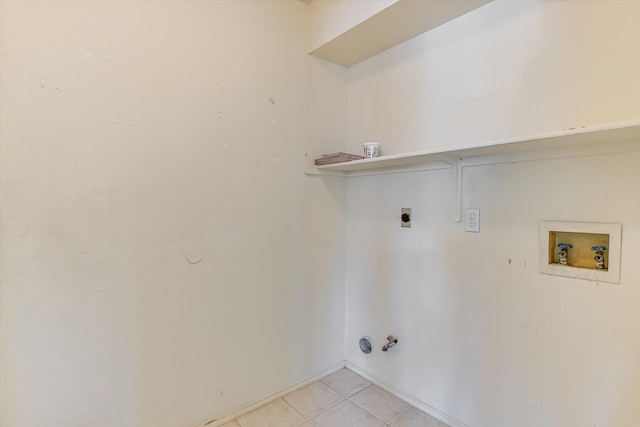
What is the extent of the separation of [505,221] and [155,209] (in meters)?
1.62

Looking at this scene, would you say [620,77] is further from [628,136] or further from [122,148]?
[122,148]

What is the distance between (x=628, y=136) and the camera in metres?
1.01

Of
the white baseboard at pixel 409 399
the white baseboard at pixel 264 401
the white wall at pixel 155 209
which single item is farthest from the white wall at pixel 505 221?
the white wall at pixel 155 209

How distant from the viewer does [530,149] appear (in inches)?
48.8

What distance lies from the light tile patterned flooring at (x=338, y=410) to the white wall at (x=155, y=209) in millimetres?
113

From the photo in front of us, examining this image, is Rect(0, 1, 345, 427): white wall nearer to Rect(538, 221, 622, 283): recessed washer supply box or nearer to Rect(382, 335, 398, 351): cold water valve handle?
Rect(382, 335, 398, 351): cold water valve handle

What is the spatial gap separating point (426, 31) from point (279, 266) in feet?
5.22

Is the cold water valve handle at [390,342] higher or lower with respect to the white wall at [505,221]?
lower

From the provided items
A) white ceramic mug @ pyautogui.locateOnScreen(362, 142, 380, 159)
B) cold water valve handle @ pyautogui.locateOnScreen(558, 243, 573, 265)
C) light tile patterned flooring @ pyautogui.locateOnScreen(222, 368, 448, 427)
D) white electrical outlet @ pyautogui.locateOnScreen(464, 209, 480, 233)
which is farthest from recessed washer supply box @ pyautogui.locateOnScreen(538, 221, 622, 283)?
light tile patterned flooring @ pyautogui.locateOnScreen(222, 368, 448, 427)

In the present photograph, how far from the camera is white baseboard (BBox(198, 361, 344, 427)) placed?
62.9 inches

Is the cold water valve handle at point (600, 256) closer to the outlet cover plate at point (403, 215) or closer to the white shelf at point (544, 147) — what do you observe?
the white shelf at point (544, 147)

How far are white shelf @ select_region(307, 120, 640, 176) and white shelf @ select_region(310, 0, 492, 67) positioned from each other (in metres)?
0.74

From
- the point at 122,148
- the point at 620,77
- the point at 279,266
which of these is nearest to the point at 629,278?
the point at 620,77

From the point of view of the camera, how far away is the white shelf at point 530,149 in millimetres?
964
